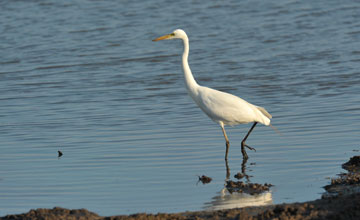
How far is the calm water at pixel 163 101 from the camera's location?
739 centimetres

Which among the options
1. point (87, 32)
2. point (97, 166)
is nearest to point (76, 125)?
point (97, 166)

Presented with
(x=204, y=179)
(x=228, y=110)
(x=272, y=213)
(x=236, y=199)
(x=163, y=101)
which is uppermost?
(x=163, y=101)

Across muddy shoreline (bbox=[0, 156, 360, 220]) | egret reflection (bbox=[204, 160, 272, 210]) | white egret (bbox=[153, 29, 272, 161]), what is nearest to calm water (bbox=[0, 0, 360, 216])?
egret reflection (bbox=[204, 160, 272, 210])

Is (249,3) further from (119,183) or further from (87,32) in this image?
(119,183)

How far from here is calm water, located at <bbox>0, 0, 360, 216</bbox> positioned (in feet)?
24.2

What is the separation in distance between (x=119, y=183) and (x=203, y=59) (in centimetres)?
1003

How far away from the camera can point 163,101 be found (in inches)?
501

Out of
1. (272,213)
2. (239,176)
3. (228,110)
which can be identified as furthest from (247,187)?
(228,110)

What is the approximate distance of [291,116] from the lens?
10.8 m

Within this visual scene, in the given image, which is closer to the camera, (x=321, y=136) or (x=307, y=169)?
(x=307, y=169)

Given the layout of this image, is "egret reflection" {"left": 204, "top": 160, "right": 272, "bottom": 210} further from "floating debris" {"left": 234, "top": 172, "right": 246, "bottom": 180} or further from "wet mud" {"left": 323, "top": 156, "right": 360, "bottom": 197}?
"wet mud" {"left": 323, "top": 156, "right": 360, "bottom": 197}

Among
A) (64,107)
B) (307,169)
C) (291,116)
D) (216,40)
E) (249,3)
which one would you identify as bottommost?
(307,169)

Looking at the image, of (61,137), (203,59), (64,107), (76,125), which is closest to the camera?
(61,137)

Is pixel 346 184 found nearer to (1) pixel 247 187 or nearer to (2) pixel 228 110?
(1) pixel 247 187
